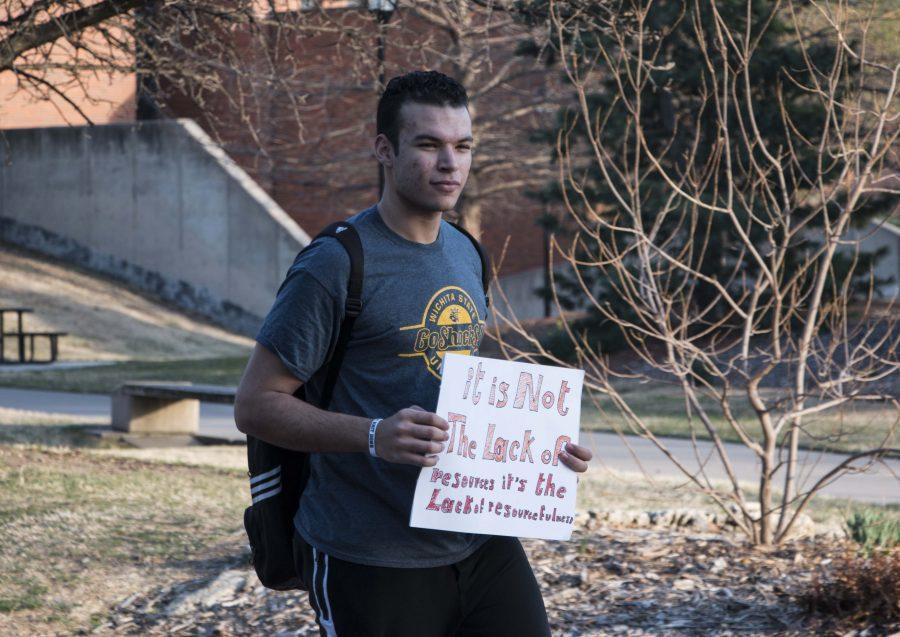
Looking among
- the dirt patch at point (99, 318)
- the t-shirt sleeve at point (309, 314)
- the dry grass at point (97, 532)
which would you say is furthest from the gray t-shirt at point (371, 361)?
the dirt patch at point (99, 318)

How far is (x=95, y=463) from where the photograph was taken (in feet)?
32.1

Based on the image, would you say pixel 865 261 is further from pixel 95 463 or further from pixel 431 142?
pixel 431 142

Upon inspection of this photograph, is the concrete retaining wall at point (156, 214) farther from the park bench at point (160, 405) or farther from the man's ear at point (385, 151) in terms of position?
the man's ear at point (385, 151)

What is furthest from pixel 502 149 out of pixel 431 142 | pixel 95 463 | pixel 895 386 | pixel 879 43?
pixel 431 142

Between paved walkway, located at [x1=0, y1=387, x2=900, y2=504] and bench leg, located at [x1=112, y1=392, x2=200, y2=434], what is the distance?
11.2 inches

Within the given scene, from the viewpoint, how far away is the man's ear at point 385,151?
2.97m

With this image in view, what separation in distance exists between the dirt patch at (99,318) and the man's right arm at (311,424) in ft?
62.2

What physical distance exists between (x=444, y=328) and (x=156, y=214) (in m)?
26.2

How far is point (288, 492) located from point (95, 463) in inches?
284

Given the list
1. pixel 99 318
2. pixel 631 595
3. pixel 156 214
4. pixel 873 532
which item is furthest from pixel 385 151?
pixel 156 214

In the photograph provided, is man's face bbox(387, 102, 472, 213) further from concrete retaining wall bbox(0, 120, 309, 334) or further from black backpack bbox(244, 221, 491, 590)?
concrete retaining wall bbox(0, 120, 309, 334)

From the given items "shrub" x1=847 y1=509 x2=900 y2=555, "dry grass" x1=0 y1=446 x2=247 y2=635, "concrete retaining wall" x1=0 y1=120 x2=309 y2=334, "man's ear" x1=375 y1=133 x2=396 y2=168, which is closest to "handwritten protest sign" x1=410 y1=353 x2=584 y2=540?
"man's ear" x1=375 y1=133 x2=396 y2=168

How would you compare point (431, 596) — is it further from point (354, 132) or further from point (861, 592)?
point (354, 132)

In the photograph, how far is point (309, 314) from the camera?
278 centimetres
